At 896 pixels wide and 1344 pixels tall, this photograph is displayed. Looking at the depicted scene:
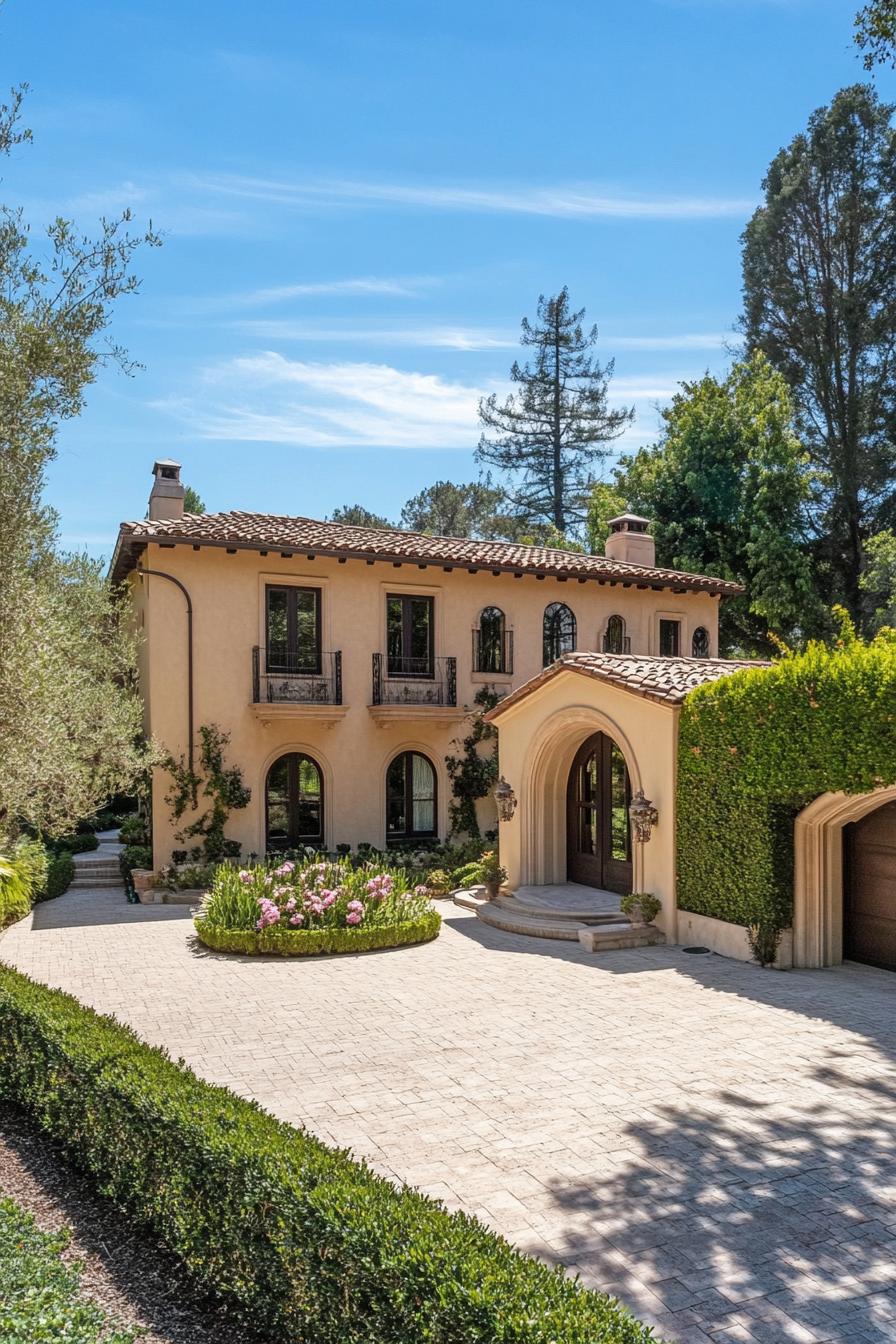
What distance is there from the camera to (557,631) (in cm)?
2378

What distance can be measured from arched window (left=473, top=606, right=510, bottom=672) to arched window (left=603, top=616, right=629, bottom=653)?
3.15 metres

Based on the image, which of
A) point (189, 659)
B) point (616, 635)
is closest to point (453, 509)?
point (616, 635)

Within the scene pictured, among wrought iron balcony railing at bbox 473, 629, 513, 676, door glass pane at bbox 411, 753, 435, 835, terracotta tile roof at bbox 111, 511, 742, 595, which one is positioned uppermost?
terracotta tile roof at bbox 111, 511, 742, 595

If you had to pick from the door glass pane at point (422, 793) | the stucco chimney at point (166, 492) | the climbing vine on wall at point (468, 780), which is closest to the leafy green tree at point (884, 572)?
the climbing vine on wall at point (468, 780)

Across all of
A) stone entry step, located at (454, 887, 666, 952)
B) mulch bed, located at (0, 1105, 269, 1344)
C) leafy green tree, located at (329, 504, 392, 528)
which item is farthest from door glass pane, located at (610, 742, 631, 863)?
leafy green tree, located at (329, 504, 392, 528)

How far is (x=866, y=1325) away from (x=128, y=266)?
9.32m

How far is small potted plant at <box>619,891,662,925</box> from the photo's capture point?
1385cm

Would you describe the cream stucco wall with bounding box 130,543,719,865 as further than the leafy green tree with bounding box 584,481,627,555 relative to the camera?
No

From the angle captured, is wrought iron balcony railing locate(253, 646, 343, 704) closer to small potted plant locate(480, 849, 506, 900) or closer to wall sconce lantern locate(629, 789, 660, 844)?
small potted plant locate(480, 849, 506, 900)

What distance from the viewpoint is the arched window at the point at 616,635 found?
24.3 meters

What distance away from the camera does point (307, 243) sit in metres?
12.9

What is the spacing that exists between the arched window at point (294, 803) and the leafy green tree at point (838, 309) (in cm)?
2173

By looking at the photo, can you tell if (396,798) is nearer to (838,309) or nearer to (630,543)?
(630,543)

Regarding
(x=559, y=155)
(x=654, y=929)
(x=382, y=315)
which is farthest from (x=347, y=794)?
(x=559, y=155)
